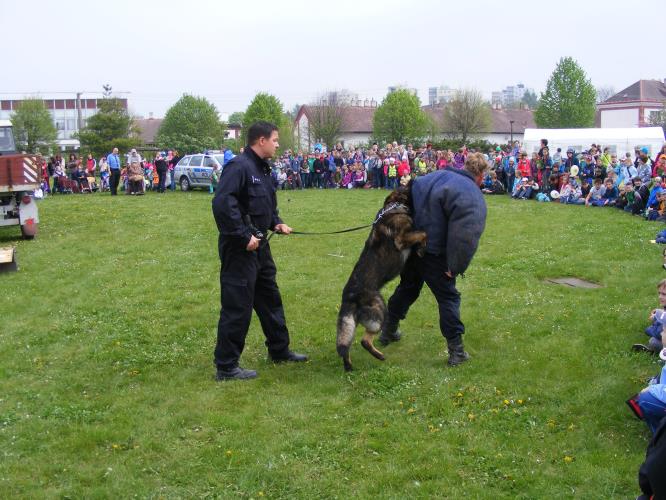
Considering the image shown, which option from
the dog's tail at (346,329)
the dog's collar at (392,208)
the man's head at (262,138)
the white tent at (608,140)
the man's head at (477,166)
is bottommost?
the dog's tail at (346,329)

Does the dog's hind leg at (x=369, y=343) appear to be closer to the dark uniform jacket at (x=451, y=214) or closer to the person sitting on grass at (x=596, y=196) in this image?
the dark uniform jacket at (x=451, y=214)

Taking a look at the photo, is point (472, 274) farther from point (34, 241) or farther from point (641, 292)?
point (34, 241)

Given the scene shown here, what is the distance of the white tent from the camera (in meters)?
30.4

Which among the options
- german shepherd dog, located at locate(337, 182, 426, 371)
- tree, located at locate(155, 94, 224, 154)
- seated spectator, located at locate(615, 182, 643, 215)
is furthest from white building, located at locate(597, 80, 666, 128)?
german shepherd dog, located at locate(337, 182, 426, 371)

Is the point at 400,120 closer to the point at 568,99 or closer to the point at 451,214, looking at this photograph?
the point at 568,99

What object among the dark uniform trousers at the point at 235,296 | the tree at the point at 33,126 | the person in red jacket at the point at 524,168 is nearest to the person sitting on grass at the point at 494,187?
the person in red jacket at the point at 524,168

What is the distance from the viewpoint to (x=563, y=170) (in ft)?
73.6

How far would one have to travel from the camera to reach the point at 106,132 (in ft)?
199

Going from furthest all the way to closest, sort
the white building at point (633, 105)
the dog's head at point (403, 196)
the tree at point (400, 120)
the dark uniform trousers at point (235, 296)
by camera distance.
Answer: the white building at point (633, 105)
the tree at point (400, 120)
the dog's head at point (403, 196)
the dark uniform trousers at point (235, 296)

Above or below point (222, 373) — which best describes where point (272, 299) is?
above

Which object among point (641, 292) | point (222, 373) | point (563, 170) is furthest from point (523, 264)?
point (563, 170)

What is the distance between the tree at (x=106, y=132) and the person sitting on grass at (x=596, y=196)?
48.8 metres

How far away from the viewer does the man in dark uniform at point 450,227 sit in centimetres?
616

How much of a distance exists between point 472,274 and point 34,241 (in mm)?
9987
